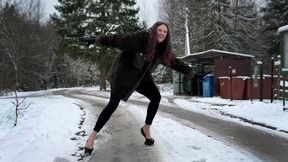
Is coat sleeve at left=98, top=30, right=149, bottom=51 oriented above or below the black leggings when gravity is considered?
above

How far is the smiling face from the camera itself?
6.10m

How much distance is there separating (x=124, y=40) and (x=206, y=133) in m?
2.76

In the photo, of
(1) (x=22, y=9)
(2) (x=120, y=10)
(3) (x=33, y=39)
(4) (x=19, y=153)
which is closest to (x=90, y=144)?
(4) (x=19, y=153)

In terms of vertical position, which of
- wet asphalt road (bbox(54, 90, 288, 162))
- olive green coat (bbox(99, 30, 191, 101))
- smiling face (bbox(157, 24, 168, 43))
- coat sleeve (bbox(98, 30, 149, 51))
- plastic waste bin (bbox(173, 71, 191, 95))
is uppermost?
smiling face (bbox(157, 24, 168, 43))

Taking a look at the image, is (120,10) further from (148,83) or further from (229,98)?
(148,83)

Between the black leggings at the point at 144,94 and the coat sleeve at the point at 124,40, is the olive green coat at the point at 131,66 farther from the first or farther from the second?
the black leggings at the point at 144,94

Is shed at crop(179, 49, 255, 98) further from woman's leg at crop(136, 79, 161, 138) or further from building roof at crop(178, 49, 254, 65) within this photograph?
woman's leg at crop(136, 79, 161, 138)

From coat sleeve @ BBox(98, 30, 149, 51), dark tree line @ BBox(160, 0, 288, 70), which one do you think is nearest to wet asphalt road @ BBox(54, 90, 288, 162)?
coat sleeve @ BBox(98, 30, 149, 51)

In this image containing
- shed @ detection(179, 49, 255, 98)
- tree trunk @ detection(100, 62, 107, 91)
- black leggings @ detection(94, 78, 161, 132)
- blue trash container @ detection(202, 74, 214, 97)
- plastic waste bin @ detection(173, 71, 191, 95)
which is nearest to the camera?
black leggings @ detection(94, 78, 161, 132)

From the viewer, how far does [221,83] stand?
67.5ft

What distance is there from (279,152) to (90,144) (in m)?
2.57

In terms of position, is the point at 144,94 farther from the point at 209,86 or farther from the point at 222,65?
the point at 222,65

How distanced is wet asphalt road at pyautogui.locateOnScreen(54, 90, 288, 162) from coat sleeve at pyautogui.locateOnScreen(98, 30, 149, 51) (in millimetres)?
1406

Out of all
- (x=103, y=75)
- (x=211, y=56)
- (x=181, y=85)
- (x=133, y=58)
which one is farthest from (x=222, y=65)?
(x=103, y=75)
